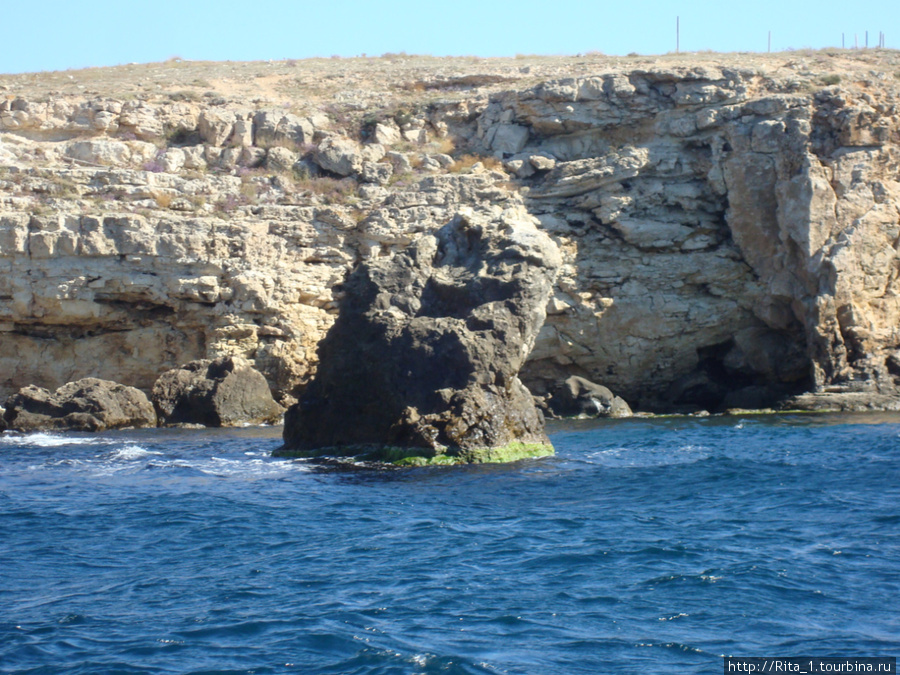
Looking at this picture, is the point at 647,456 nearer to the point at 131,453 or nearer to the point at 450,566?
the point at 450,566

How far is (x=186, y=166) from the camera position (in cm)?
3400

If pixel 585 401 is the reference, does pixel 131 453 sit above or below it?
above

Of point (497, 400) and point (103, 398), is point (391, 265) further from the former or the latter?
point (103, 398)

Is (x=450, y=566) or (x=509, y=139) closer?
(x=450, y=566)

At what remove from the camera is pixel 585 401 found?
2931 centimetres

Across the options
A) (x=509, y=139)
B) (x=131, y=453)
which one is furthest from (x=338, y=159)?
(x=131, y=453)

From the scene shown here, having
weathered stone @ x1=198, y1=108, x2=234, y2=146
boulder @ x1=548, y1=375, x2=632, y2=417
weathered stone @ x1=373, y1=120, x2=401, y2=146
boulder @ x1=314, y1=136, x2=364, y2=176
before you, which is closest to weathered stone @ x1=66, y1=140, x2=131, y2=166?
weathered stone @ x1=198, y1=108, x2=234, y2=146

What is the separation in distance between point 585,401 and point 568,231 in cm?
624

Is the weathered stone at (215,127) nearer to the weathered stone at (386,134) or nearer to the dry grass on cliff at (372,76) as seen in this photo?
the dry grass on cliff at (372,76)

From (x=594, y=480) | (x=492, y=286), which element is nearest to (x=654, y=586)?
(x=594, y=480)

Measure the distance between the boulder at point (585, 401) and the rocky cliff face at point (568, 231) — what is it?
1728 millimetres

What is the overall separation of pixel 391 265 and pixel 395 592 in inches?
449

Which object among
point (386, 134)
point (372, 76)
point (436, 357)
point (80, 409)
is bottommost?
point (80, 409)

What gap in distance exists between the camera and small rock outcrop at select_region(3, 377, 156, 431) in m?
25.3
